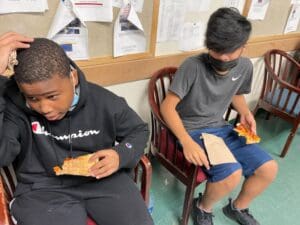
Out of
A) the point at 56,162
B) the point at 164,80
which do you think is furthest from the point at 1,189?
the point at 164,80

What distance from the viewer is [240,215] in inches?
62.9

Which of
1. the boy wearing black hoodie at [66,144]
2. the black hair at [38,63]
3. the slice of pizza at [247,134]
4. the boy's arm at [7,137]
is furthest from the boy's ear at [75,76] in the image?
the slice of pizza at [247,134]

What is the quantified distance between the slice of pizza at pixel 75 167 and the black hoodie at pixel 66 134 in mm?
69

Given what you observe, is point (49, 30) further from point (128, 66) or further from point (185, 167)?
point (185, 167)

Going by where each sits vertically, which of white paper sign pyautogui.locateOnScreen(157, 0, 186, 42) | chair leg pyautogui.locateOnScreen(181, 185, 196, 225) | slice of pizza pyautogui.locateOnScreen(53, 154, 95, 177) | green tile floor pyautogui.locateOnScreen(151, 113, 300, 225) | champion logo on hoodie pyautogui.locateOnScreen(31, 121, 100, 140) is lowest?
green tile floor pyautogui.locateOnScreen(151, 113, 300, 225)

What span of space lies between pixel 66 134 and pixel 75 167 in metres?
0.14

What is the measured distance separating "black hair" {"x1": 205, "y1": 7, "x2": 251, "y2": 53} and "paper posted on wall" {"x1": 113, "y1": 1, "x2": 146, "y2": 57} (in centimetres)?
38

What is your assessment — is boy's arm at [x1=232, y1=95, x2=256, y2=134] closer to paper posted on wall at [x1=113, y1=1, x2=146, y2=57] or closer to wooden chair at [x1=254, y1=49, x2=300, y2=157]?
wooden chair at [x1=254, y1=49, x2=300, y2=157]

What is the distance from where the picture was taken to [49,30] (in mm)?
1241

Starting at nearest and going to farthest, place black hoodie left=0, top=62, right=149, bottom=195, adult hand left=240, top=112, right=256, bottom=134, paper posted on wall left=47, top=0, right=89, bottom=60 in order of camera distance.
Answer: black hoodie left=0, top=62, right=149, bottom=195
paper posted on wall left=47, top=0, right=89, bottom=60
adult hand left=240, top=112, right=256, bottom=134

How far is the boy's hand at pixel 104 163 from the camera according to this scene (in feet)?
3.32

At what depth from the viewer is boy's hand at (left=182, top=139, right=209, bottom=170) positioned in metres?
1.27

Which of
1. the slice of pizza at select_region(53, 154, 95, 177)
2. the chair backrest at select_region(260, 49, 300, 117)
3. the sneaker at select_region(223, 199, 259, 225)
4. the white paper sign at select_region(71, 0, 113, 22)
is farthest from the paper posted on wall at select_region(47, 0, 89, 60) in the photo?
the chair backrest at select_region(260, 49, 300, 117)

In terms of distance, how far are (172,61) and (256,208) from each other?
1.01 metres
